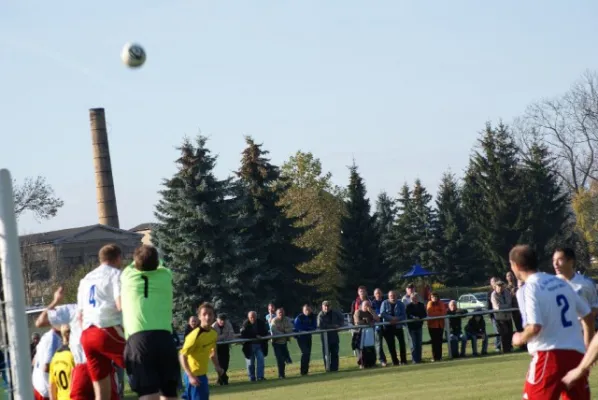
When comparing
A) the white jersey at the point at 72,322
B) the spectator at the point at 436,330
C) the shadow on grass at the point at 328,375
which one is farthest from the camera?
the spectator at the point at 436,330

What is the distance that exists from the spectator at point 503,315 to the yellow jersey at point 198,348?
1372 cm

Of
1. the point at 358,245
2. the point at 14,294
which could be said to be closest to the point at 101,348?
the point at 14,294

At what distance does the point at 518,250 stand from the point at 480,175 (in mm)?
66062

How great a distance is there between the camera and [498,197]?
236 feet

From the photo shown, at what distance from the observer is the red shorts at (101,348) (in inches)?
422

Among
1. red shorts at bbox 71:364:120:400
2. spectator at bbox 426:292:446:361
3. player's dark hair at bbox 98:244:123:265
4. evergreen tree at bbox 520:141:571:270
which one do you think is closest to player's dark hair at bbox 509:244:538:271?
player's dark hair at bbox 98:244:123:265

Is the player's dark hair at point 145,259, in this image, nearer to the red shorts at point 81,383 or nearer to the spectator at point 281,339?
the red shorts at point 81,383

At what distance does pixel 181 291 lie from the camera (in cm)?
5122

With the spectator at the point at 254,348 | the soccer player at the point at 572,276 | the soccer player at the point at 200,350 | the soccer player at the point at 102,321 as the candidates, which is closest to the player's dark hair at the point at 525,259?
the soccer player at the point at 572,276

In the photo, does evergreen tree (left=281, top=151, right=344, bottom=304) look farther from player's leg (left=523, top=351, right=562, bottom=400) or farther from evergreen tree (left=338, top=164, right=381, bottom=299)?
player's leg (left=523, top=351, right=562, bottom=400)

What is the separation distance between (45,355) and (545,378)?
6.73 metres

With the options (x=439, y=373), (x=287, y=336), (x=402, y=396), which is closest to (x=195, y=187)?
(x=287, y=336)

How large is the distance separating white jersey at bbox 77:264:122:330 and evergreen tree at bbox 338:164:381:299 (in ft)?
173

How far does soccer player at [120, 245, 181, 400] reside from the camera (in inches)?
389
